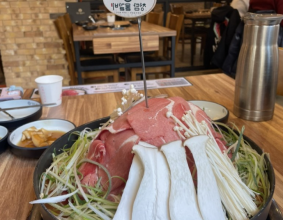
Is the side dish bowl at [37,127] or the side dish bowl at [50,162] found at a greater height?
the side dish bowl at [50,162]

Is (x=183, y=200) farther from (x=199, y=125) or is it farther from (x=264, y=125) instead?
(x=264, y=125)

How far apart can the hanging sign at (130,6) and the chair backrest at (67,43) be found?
2.74 meters

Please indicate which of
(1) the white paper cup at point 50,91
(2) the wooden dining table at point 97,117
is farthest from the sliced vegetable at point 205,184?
(1) the white paper cup at point 50,91

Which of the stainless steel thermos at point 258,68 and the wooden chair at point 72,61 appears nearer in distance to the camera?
the stainless steel thermos at point 258,68

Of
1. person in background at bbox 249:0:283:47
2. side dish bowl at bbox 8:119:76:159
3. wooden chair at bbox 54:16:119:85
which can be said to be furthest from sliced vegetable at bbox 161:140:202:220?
wooden chair at bbox 54:16:119:85

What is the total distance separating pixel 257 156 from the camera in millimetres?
705

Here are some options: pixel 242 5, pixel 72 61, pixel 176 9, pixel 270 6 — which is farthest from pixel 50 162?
pixel 176 9

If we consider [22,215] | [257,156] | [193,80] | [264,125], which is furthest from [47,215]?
[193,80]

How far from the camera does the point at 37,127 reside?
3.55 feet

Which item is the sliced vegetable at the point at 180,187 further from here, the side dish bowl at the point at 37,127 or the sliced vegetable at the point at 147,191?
the side dish bowl at the point at 37,127

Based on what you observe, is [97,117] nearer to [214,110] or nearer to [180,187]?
[214,110]

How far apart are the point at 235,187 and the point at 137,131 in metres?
0.22

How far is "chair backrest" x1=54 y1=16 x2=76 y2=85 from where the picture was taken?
3.28 meters

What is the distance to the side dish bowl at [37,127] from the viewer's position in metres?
0.90
